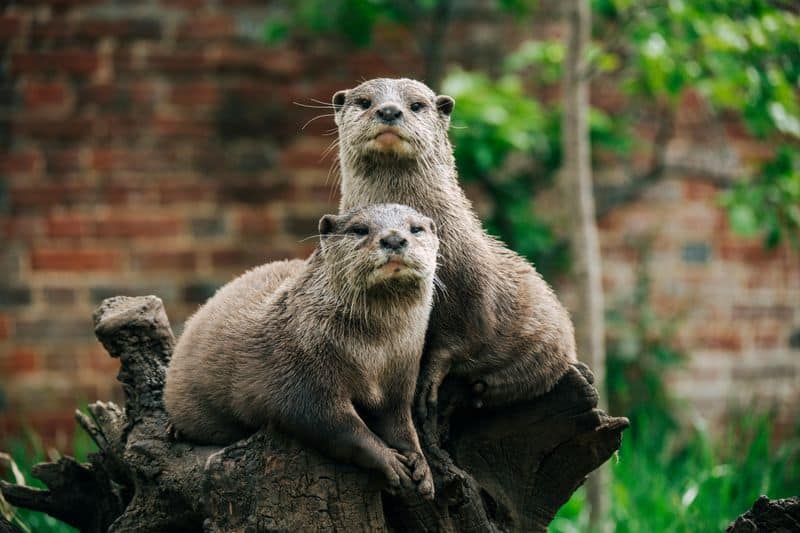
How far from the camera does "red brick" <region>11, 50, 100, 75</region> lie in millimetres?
5742

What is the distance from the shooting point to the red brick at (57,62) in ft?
18.8

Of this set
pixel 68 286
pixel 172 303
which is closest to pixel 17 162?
pixel 68 286

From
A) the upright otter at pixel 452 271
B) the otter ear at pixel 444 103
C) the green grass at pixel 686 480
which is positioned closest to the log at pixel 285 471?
the upright otter at pixel 452 271

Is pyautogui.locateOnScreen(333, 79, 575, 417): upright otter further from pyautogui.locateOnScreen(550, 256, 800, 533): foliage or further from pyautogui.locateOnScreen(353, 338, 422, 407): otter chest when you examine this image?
pyautogui.locateOnScreen(550, 256, 800, 533): foliage

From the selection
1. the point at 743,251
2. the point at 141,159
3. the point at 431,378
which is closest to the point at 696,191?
the point at 743,251

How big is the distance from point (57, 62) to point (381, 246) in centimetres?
396

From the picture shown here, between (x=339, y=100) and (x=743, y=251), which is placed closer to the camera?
(x=339, y=100)

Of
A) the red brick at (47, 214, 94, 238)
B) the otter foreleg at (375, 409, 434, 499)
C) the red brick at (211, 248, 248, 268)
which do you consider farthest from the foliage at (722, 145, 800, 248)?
the red brick at (47, 214, 94, 238)

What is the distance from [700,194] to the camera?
20.7 ft

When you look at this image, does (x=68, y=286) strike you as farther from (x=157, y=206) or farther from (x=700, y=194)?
(x=700, y=194)

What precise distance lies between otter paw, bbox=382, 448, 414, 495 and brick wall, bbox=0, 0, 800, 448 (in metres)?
3.39

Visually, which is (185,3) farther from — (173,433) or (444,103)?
(173,433)

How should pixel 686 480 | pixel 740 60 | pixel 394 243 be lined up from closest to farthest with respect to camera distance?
pixel 394 243 → pixel 740 60 → pixel 686 480

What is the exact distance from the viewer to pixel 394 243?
97.0 inches
